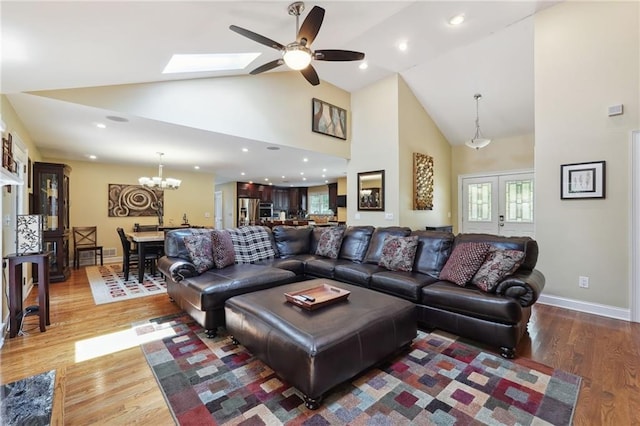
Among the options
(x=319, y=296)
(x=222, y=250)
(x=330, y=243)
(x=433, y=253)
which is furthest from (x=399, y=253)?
(x=222, y=250)

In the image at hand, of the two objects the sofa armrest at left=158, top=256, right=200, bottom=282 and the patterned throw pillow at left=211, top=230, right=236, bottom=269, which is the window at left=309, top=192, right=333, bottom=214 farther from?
the sofa armrest at left=158, top=256, right=200, bottom=282

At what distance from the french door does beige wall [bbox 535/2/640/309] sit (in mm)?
2626

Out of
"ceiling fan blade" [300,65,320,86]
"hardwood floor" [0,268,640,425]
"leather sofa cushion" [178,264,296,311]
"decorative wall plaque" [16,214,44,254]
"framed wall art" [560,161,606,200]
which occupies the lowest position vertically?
"hardwood floor" [0,268,640,425]

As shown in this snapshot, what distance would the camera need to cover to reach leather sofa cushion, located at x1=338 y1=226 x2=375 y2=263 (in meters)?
4.17

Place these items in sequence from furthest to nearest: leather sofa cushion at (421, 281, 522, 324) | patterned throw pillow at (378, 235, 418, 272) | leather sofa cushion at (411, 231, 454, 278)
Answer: patterned throw pillow at (378, 235, 418, 272), leather sofa cushion at (411, 231, 454, 278), leather sofa cushion at (421, 281, 522, 324)

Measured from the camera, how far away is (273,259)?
426 centimetres

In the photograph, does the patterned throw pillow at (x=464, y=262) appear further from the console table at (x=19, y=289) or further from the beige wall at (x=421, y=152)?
the console table at (x=19, y=289)

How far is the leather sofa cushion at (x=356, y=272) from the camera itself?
342cm

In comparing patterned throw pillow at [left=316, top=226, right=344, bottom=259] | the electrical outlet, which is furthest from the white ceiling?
the electrical outlet

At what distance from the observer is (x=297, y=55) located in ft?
8.15

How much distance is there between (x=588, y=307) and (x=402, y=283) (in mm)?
2416

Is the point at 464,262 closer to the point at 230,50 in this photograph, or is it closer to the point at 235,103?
the point at 230,50

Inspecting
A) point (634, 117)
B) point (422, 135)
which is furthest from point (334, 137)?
point (634, 117)

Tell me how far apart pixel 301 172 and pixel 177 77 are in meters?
5.04
